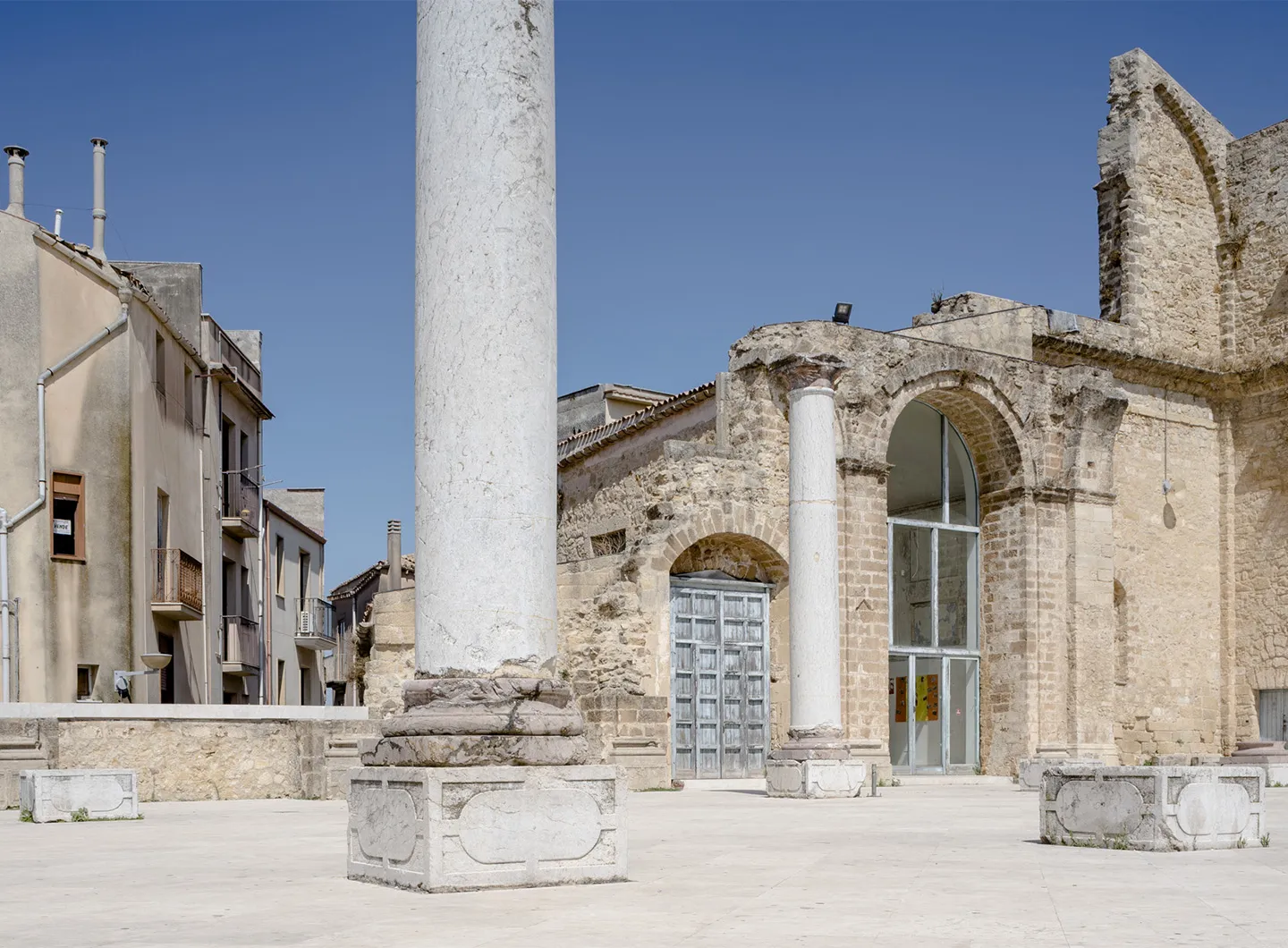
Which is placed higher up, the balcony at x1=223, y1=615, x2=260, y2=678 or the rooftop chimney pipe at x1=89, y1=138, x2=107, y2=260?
the rooftop chimney pipe at x1=89, y1=138, x2=107, y2=260

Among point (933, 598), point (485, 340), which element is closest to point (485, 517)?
point (485, 340)

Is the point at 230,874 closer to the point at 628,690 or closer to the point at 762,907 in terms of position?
the point at 762,907

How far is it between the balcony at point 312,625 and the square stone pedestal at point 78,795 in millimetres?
21182

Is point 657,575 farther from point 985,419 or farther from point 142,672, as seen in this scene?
point 142,672

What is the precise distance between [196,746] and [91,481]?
673 cm

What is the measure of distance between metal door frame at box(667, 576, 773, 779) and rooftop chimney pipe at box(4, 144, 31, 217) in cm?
1047

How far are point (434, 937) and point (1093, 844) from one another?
16.5ft

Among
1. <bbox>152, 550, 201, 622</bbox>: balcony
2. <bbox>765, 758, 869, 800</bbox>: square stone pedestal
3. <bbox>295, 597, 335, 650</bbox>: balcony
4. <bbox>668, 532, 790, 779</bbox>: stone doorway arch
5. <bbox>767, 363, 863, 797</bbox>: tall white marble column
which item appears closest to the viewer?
<bbox>765, 758, 869, 800</bbox>: square stone pedestal

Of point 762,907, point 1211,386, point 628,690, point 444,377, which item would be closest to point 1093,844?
point 762,907

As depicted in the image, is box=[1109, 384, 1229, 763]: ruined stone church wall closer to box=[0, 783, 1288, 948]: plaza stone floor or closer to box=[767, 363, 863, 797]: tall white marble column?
box=[767, 363, 863, 797]: tall white marble column

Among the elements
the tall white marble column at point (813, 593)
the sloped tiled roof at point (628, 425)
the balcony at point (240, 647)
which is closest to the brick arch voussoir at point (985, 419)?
the sloped tiled roof at point (628, 425)

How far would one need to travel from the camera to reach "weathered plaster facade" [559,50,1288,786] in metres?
19.5

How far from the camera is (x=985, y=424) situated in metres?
22.8

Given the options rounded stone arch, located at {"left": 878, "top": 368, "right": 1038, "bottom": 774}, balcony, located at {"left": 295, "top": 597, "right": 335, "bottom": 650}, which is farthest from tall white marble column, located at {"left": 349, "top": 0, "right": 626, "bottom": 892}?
balcony, located at {"left": 295, "top": 597, "right": 335, "bottom": 650}
